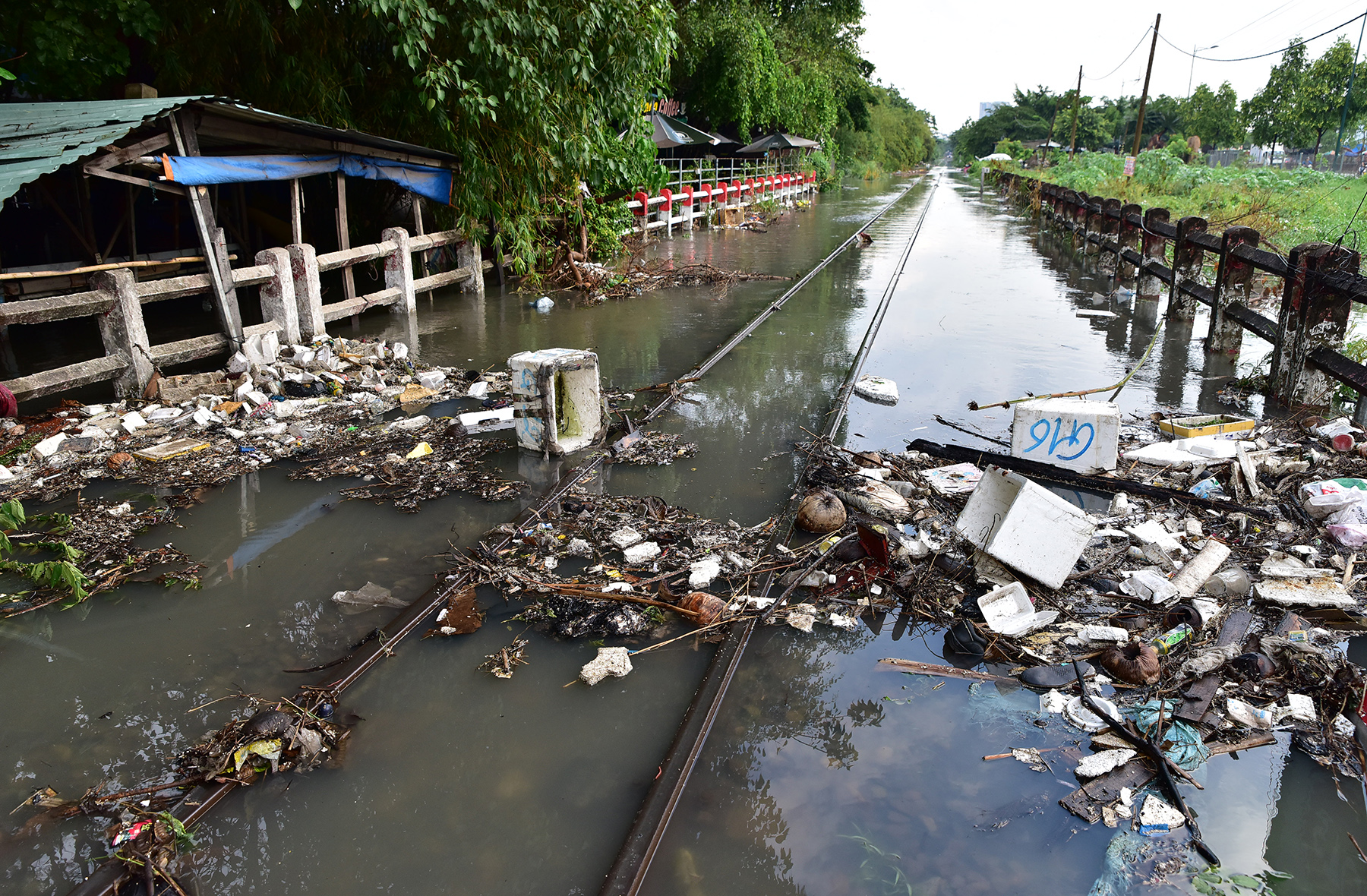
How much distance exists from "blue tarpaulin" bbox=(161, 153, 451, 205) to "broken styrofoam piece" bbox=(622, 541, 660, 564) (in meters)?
5.98

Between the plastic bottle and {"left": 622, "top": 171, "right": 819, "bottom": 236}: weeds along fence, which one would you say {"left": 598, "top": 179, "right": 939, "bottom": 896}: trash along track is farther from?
{"left": 622, "top": 171, "right": 819, "bottom": 236}: weeds along fence

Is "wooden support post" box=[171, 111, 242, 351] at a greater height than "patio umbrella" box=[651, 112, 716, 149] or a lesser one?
lesser

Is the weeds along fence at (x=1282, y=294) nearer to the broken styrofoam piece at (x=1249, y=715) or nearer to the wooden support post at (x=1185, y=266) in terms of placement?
the wooden support post at (x=1185, y=266)

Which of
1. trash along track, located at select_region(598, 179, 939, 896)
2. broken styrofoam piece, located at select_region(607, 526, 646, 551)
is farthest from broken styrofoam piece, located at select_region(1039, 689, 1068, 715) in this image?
broken styrofoam piece, located at select_region(607, 526, 646, 551)

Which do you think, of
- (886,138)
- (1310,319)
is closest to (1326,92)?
(886,138)

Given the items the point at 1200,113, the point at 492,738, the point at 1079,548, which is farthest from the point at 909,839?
the point at 1200,113

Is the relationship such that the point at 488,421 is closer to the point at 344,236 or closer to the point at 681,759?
the point at 681,759

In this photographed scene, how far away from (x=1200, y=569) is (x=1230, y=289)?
563 cm

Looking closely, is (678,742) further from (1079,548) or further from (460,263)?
(460,263)

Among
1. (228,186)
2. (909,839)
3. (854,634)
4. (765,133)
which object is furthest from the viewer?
(765,133)

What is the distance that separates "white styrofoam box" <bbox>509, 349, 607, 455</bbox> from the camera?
5.43m

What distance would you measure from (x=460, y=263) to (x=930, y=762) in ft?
37.0

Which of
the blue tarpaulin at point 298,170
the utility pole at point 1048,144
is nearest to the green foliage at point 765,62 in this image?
the blue tarpaulin at point 298,170

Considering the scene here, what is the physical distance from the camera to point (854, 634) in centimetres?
356
